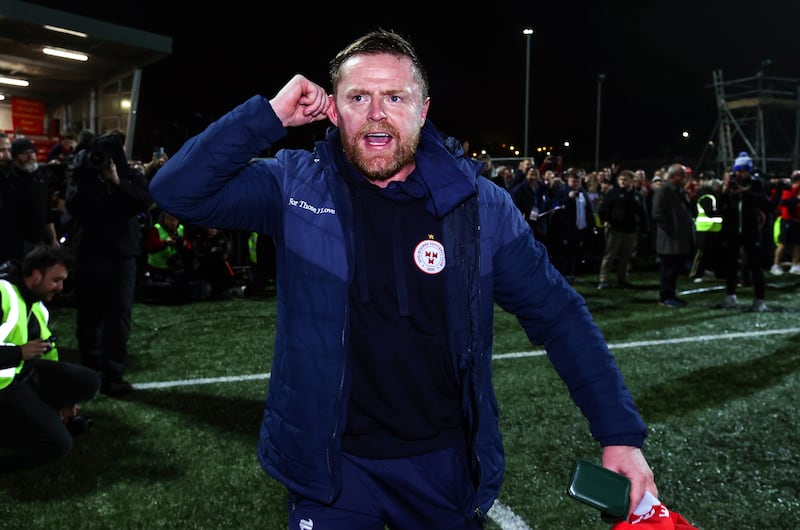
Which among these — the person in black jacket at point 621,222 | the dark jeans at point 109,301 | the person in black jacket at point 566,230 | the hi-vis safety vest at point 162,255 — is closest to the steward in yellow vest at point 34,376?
the dark jeans at point 109,301

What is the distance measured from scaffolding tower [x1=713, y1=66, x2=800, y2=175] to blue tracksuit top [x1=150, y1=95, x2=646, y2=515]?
25099mm

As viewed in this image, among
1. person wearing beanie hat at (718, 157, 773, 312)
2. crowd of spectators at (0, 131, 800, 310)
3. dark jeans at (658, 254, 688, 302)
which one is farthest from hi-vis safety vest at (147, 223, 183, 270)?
person wearing beanie hat at (718, 157, 773, 312)

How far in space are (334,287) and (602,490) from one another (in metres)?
0.88

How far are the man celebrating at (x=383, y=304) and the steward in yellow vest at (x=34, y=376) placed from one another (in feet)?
9.63

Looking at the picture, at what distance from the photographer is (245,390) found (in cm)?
626

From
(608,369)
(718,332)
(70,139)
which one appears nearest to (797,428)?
(718,332)

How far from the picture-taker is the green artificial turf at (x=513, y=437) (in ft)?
13.0

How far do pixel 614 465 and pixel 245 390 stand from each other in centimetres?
478

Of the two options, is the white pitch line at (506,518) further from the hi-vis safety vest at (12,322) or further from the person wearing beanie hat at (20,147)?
the person wearing beanie hat at (20,147)

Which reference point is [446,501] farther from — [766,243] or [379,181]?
[766,243]

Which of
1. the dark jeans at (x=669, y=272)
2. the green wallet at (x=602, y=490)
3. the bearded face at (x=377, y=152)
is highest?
the bearded face at (x=377, y=152)

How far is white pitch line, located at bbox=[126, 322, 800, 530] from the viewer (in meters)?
3.84

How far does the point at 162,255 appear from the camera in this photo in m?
A: 10.9

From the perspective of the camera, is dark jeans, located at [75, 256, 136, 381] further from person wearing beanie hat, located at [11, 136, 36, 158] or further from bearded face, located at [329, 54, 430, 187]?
bearded face, located at [329, 54, 430, 187]
